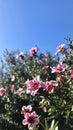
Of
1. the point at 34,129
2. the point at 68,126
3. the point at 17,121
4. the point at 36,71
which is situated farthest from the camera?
the point at 36,71

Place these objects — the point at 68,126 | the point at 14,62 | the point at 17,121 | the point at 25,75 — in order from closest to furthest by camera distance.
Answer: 1. the point at 68,126
2. the point at 17,121
3. the point at 25,75
4. the point at 14,62

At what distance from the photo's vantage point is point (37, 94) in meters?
5.80

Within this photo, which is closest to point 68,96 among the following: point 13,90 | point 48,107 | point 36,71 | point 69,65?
point 48,107

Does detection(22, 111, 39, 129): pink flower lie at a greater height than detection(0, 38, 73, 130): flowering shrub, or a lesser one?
lesser

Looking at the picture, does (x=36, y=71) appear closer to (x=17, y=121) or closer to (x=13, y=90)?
(x=13, y=90)

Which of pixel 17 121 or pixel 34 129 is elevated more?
pixel 17 121

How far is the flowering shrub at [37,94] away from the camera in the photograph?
18.9 feet

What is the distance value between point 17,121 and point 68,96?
5.98 feet

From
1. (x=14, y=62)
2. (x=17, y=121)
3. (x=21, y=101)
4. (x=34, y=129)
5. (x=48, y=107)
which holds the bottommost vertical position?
(x=34, y=129)

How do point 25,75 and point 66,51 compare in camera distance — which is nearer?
point 66,51

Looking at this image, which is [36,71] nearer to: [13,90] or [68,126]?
[13,90]

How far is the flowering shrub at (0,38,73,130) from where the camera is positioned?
5.76m

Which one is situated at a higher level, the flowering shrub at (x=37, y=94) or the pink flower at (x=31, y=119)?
the flowering shrub at (x=37, y=94)

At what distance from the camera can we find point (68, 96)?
6.25m
